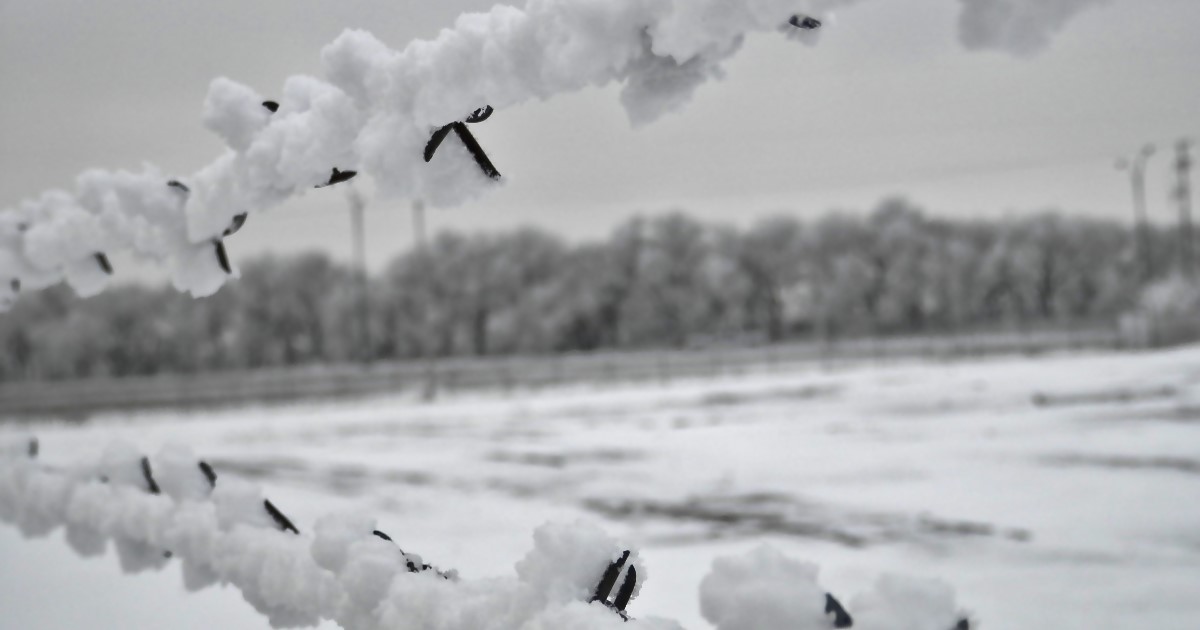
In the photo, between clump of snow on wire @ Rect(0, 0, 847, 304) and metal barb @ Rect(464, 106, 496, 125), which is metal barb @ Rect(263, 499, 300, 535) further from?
metal barb @ Rect(464, 106, 496, 125)

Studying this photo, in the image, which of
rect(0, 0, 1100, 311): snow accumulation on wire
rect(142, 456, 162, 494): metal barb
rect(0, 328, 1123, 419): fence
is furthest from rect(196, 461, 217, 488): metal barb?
rect(0, 328, 1123, 419): fence

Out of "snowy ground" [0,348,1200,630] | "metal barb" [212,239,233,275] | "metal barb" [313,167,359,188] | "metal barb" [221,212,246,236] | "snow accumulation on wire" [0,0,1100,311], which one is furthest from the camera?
"snowy ground" [0,348,1200,630]

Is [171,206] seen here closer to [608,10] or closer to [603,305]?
[608,10]

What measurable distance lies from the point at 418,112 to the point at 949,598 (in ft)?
2.22

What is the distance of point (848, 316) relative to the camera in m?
67.1

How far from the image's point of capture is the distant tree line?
61.3 meters

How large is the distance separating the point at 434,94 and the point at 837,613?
24.5 inches

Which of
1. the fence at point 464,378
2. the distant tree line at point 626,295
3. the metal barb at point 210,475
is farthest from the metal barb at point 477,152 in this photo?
the distant tree line at point 626,295

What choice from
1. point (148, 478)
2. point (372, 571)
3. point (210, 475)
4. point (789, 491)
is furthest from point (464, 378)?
point (372, 571)

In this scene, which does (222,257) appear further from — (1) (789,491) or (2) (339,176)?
(1) (789,491)

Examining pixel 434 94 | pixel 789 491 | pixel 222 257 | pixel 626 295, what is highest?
pixel 626 295

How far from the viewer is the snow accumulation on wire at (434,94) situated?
791 millimetres

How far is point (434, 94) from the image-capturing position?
3.43 ft

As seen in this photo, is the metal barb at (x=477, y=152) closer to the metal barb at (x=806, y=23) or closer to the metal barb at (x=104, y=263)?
the metal barb at (x=806, y=23)
